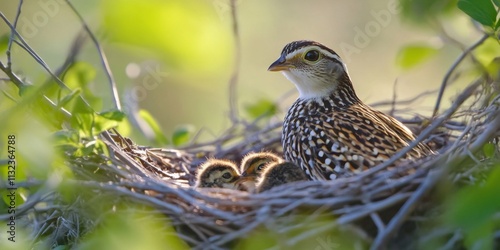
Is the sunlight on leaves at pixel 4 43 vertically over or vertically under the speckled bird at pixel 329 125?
over

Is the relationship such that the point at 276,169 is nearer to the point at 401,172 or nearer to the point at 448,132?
the point at 401,172

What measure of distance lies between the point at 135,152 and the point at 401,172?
1884mm

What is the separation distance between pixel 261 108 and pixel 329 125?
152cm

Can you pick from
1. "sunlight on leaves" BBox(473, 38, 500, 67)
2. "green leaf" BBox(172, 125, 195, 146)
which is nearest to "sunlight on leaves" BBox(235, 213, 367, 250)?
"sunlight on leaves" BBox(473, 38, 500, 67)

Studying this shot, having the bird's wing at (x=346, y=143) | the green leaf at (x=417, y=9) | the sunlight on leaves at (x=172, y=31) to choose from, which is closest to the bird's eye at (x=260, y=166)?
the bird's wing at (x=346, y=143)

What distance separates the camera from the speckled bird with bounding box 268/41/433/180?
4156mm

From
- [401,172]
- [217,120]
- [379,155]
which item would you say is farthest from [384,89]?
[401,172]

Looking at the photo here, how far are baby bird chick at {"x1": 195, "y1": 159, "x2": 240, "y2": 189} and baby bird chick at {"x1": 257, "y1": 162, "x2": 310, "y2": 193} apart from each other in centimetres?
32

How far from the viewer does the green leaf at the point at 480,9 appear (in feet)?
10.0

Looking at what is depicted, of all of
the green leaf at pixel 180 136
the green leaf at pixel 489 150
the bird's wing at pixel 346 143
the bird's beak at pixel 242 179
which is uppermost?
the green leaf at pixel 180 136

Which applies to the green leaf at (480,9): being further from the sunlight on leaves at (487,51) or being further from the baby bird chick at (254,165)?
the baby bird chick at (254,165)

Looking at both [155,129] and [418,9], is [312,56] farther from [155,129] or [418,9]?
[418,9]

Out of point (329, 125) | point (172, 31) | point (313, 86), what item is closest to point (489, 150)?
point (329, 125)

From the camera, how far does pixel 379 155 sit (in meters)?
4.11
